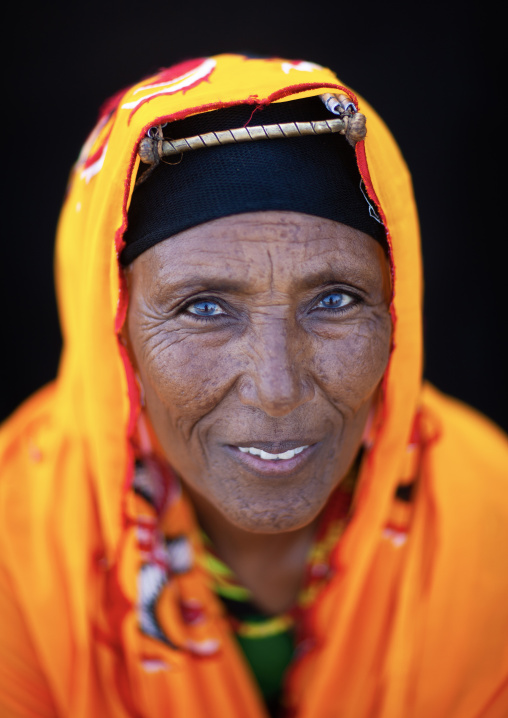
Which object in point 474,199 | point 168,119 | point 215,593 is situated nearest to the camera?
point 168,119

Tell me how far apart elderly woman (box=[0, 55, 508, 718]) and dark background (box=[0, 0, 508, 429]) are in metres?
1.25

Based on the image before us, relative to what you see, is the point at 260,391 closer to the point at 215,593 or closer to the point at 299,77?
the point at 299,77

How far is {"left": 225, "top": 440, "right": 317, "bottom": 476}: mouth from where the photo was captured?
1355mm

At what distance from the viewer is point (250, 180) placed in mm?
1275


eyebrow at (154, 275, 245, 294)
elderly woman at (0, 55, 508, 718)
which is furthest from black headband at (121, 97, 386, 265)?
eyebrow at (154, 275, 245, 294)

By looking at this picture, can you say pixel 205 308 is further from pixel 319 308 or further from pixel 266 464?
pixel 266 464

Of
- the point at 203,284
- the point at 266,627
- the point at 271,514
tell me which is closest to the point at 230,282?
the point at 203,284

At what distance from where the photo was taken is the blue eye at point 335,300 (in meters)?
1.36

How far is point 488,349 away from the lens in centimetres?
331

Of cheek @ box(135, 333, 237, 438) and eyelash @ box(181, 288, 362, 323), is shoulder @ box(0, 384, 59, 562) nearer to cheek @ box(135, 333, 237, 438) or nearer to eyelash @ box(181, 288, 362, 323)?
cheek @ box(135, 333, 237, 438)

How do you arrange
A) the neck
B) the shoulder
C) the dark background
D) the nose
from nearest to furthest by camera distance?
the nose, the shoulder, the neck, the dark background

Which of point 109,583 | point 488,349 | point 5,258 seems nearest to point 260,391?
point 109,583

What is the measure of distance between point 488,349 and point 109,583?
252 centimetres

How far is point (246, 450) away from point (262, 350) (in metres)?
0.26
